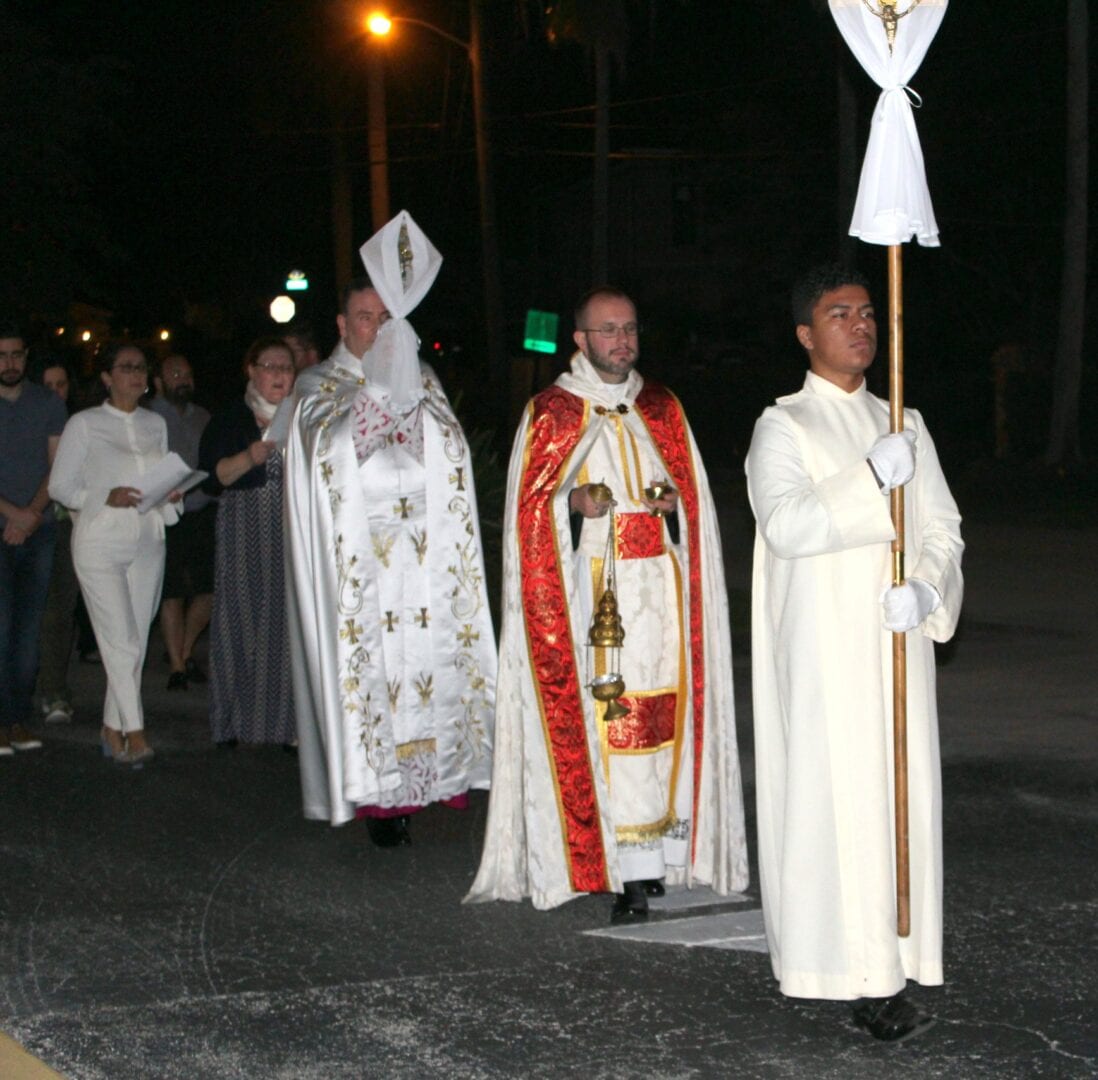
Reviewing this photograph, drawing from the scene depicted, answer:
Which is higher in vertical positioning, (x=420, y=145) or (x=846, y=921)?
(x=420, y=145)

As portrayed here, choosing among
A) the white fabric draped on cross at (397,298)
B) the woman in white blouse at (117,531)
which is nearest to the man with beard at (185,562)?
the woman in white blouse at (117,531)

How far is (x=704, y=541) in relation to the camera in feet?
23.5

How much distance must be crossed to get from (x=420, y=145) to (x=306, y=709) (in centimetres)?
3867

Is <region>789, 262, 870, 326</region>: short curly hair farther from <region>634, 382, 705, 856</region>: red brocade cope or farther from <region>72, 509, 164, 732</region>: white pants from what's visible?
<region>72, 509, 164, 732</region>: white pants

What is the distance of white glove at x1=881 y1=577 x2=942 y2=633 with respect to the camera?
17.2 feet

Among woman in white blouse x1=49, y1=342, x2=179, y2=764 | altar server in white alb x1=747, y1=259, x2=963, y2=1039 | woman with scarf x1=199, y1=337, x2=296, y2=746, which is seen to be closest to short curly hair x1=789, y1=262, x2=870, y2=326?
altar server in white alb x1=747, y1=259, x2=963, y2=1039

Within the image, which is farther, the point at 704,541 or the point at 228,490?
the point at 228,490

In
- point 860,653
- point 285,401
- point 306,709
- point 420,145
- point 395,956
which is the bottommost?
point 395,956

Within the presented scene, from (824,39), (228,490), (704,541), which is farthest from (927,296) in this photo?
(704,541)

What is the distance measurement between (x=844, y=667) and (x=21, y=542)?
5.66 m

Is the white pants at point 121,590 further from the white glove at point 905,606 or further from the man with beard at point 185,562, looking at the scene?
the white glove at point 905,606

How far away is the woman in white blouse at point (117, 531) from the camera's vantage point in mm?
9672

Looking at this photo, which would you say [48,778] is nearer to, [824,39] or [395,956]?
[395,956]

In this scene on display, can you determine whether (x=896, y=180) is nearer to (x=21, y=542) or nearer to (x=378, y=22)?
(x=21, y=542)
